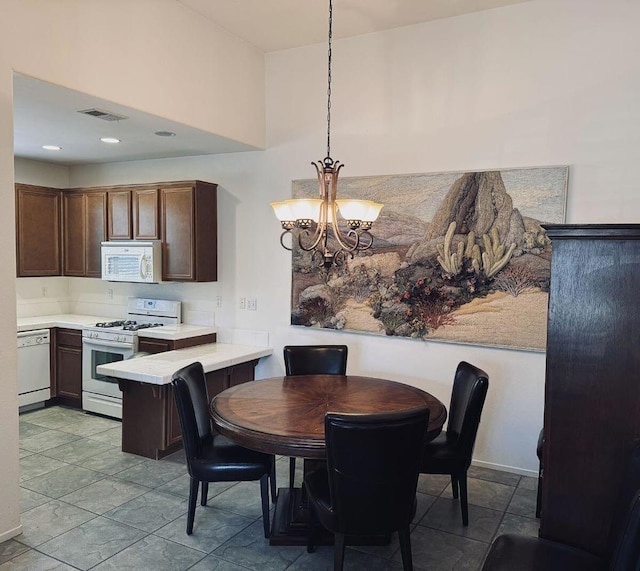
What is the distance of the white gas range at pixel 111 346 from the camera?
4668 millimetres

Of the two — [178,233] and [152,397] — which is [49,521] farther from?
[178,233]

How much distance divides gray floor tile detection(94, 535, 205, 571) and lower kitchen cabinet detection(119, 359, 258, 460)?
1.12m

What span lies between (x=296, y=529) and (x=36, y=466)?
2.18 metres

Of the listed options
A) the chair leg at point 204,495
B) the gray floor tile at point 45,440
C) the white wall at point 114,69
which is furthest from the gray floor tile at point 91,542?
the gray floor tile at point 45,440

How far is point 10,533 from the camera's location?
2709 mm

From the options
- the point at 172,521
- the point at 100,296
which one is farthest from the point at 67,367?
the point at 172,521

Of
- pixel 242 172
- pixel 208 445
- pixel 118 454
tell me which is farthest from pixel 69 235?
pixel 208 445

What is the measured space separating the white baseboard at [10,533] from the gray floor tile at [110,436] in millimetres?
1319

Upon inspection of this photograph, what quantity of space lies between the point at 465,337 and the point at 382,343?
68 cm

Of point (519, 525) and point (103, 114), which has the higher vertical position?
point (103, 114)

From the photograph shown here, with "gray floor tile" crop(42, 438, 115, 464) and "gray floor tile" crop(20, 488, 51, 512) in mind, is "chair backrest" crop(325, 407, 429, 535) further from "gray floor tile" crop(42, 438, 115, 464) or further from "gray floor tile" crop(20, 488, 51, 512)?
"gray floor tile" crop(42, 438, 115, 464)

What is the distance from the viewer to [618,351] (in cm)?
149

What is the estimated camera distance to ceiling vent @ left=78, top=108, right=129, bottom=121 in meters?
3.36

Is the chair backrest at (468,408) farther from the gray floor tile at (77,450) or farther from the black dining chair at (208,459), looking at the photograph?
the gray floor tile at (77,450)
